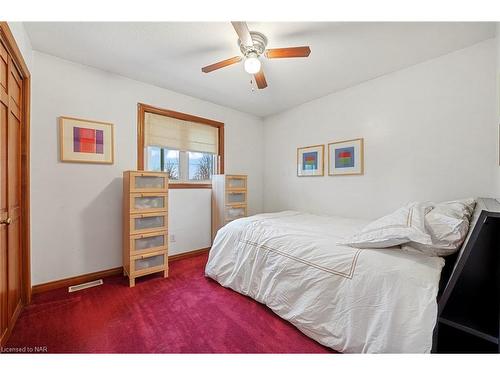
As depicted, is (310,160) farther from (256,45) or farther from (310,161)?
(256,45)

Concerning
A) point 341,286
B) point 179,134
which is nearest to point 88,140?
point 179,134

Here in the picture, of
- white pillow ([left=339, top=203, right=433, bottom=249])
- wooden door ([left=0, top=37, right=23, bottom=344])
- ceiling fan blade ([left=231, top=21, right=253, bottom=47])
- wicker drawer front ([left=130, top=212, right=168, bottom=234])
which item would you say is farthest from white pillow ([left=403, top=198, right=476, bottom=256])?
wooden door ([left=0, top=37, right=23, bottom=344])

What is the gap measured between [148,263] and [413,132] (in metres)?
3.38

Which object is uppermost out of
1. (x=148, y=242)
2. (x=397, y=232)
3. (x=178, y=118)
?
(x=178, y=118)

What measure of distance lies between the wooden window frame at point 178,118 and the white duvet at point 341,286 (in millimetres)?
1499

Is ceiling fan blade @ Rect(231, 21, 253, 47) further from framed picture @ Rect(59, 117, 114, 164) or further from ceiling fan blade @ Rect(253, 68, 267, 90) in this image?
framed picture @ Rect(59, 117, 114, 164)

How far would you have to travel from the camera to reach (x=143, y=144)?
2.76 meters

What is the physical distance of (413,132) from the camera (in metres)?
2.36

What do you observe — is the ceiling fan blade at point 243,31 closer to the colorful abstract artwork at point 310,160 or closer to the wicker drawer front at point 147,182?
the wicker drawer front at point 147,182

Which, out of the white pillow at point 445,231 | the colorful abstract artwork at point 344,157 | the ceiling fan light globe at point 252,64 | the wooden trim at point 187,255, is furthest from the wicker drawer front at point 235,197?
the white pillow at point 445,231
